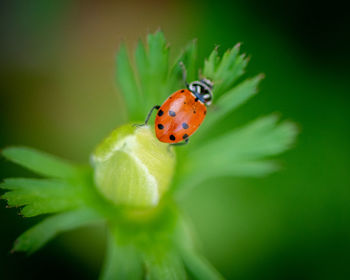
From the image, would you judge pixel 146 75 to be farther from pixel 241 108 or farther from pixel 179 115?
pixel 241 108

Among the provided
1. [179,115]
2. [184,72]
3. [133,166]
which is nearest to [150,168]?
[133,166]

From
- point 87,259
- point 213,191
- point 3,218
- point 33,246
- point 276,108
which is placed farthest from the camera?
point 276,108

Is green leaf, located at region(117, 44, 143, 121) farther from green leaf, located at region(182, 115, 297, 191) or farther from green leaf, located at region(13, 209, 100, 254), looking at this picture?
green leaf, located at region(13, 209, 100, 254)

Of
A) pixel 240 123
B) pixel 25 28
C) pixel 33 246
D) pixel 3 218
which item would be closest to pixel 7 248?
pixel 3 218

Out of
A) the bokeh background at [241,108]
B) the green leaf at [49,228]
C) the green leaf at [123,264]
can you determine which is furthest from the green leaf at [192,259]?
the bokeh background at [241,108]

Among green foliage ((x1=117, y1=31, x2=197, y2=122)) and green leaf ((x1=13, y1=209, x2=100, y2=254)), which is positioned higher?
green foliage ((x1=117, y1=31, x2=197, y2=122))

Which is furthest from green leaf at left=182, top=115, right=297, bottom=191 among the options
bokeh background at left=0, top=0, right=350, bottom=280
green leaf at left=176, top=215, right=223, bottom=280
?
bokeh background at left=0, top=0, right=350, bottom=280

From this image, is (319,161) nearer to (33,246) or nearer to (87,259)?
(87,259)

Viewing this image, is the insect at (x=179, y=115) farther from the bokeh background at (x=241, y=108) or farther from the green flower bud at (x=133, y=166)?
the bokeh background at (x=241, y=108)
